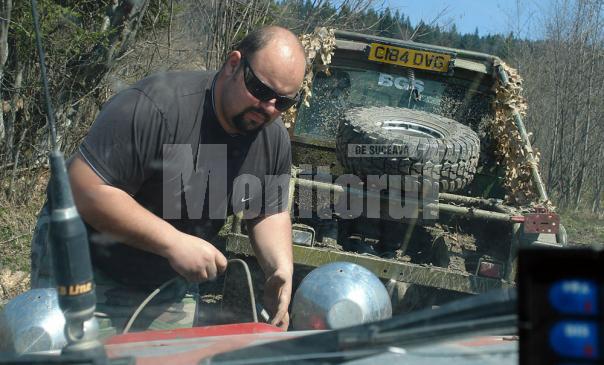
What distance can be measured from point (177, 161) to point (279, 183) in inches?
20.8

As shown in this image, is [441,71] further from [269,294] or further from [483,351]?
[483,351]

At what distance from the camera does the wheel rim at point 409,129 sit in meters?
5.09

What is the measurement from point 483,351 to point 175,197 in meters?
1.60

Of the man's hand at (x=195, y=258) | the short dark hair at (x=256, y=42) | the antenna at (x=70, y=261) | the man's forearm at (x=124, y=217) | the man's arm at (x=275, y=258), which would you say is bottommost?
the man's arm at (x=275, y=258)

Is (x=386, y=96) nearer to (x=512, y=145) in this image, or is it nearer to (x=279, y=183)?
(x=512, y=145)

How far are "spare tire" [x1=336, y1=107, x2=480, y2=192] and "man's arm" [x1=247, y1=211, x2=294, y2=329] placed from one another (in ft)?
5.44

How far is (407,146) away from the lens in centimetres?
452

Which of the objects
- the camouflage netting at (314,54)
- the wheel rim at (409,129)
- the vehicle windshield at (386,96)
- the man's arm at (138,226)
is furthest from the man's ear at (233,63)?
the vehicle windshield at (386,96)

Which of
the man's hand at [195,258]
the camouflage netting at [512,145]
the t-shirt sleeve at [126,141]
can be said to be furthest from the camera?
the camouflage netting at [512,145]

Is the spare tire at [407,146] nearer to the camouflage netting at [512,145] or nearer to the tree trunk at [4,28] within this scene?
the camouflage netting at [512,145]

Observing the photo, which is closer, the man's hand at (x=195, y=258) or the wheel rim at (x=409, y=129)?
the man's hand at (x=195, y=258)

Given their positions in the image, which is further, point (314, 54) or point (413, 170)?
point (314, 54)

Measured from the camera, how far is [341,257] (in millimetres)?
4055

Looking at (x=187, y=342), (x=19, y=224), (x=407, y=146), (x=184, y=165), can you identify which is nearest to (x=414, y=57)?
(x=407, y=146)
